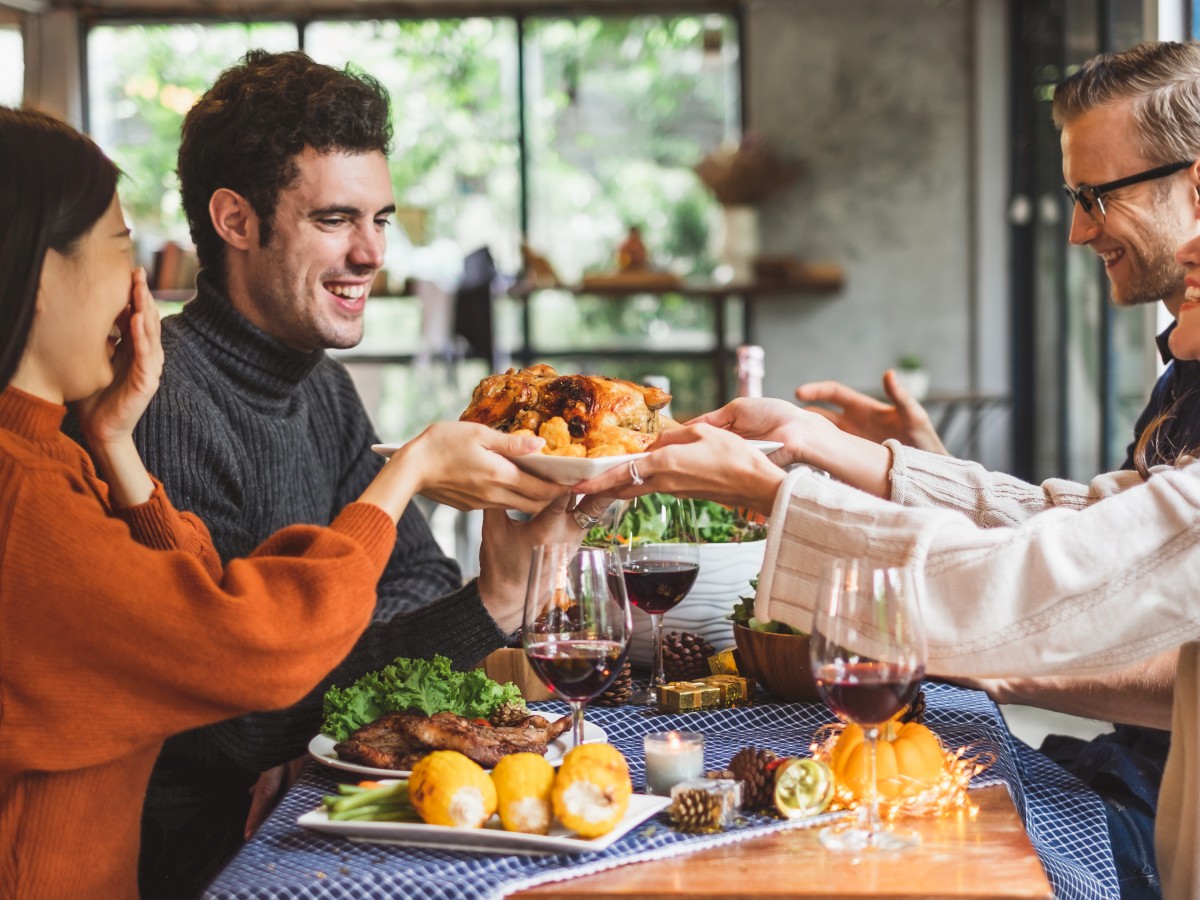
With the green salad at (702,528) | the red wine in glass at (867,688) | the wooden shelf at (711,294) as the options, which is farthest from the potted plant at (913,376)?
the red wine in glass at (867,688)

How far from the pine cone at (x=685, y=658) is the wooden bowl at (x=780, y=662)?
0.09 metres

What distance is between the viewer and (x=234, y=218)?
2.22m

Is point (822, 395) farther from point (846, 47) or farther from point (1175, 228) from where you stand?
point (846, 47)

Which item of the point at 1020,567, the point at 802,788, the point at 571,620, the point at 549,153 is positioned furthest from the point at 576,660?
the point at 549,153

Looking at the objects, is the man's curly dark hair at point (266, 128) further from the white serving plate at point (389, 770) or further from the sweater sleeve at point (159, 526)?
the white serving plate at point (389, 770)

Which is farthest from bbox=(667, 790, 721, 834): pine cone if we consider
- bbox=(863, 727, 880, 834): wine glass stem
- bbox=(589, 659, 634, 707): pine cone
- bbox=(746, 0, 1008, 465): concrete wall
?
bbox=(746, 0, 1008, 465): concrete wall

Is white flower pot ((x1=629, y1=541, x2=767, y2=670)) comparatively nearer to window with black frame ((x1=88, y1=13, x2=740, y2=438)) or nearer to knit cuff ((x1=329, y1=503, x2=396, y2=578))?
knit cuff ((x1=329, y1=503, x2=396, y2=578))

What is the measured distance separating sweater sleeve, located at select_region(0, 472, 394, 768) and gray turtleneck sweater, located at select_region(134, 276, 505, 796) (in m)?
0.45

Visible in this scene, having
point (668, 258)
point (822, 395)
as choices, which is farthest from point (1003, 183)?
point (822, 395)

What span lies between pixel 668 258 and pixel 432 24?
2052 millimetres

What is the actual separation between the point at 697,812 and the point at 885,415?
147 centimetres

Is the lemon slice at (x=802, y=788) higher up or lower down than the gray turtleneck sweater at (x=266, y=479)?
lower down

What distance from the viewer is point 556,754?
137 centimetres

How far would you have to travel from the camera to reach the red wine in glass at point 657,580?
1.63 meters
